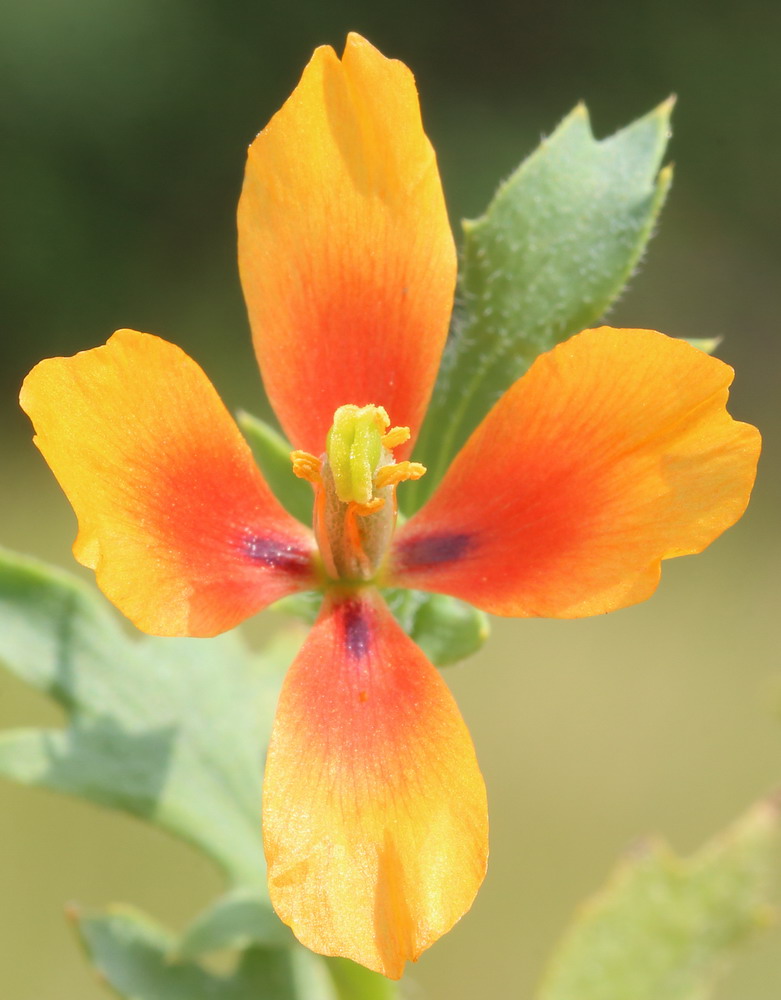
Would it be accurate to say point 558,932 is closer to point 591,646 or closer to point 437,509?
point 591,646

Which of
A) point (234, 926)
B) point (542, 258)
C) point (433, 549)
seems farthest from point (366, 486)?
point (234, 926)

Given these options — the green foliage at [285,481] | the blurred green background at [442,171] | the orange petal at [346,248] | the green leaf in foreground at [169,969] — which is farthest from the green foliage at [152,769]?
the blurred green background at [442,171]

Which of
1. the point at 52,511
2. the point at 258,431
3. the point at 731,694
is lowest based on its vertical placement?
A: the point at 258,431

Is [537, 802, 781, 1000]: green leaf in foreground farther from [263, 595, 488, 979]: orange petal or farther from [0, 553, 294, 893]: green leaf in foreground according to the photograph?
[263, 595, 488, 979]: orange petal

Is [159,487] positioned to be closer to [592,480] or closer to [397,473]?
[397,473]

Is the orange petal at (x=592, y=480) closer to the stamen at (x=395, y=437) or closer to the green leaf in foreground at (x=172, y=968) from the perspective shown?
the stamen at (x=395, y=437)

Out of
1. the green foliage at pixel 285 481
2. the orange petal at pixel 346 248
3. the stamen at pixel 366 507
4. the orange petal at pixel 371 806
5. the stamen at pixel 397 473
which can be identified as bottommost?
the orange petal at pixel 371 806

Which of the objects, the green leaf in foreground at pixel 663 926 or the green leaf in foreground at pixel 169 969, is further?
the green leaf in foreground at pixel 663 926

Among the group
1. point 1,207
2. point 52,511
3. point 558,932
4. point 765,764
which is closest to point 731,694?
point 765,764
